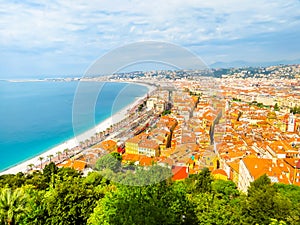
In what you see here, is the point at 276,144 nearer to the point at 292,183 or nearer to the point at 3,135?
the point at 292,183

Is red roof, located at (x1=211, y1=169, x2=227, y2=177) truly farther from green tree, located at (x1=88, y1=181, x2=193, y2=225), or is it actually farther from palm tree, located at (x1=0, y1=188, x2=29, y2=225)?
palm tree, located at (x1=0, y1=188, x2=29, y2=225)

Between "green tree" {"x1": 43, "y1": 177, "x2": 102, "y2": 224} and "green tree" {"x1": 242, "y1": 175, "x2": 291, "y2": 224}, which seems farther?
"green tree" {"x1": 242, "y1": 175, "x2": 291, "y2": 224}

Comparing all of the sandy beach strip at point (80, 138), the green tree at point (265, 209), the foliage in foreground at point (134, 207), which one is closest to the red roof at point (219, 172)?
the foliage in foreground at point (134, 207)

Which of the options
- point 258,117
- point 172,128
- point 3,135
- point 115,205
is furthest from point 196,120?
point 3,135

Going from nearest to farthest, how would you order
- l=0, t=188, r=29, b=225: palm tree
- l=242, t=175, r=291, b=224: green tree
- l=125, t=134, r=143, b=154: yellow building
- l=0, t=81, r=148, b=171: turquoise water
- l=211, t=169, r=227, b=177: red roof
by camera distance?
l=125, t=134, r=143, b=154: yellow building → l=0, t=188, r=29, b=225: palm tree → l=242, t=175, r=291, b=224: green tree → l=211, t=169, r=227, b=177: red roof → l=0, t=81, r=148, b=171: turquoise water

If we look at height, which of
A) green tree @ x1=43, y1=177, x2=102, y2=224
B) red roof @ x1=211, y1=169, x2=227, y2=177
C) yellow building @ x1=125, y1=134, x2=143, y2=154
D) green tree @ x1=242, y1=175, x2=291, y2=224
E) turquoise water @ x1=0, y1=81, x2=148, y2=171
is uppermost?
yellow building @ x1=125, y1=134, x2=143, y2=154

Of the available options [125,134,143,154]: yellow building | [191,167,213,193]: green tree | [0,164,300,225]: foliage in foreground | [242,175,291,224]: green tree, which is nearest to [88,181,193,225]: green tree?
[0,164,300,225]: foliage in foreground

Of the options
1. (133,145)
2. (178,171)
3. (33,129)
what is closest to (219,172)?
(178,171)

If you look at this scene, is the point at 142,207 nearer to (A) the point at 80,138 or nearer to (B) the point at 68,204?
(A) the point at 80,138

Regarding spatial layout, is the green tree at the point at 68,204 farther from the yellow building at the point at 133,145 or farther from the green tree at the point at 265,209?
the green tree at the point at 265,209
